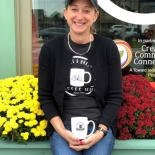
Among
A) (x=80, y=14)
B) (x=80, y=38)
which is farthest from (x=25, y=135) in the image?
(x=80, y=14)

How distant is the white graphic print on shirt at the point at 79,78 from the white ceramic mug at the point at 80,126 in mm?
368

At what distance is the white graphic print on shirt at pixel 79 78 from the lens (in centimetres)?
250

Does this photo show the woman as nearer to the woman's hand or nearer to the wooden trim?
the woman's hand

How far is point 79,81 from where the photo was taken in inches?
98.0

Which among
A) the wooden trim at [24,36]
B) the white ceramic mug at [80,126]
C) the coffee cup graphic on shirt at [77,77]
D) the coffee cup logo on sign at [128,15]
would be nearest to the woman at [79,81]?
the coffee cup graphic on shirt at [77,77]

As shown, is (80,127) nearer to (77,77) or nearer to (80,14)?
(77,77)

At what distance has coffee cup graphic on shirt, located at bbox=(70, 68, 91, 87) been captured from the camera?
8.17 ft

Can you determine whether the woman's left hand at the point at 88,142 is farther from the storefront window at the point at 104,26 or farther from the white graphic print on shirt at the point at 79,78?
the storefront window at the point at 104,26

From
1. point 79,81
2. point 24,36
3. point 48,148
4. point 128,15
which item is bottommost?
point 48,148

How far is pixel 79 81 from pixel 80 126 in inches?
16.3

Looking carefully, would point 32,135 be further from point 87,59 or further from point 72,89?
point 87,59

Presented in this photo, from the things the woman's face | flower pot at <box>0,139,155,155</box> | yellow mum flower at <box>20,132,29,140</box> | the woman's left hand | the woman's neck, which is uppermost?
the woman's face

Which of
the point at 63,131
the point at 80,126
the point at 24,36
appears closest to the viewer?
the point at 80,126

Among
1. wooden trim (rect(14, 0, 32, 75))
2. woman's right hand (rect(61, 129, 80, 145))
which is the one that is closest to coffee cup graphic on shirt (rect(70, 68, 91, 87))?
woman's right hand (rect(61, 129, 80, 145))
